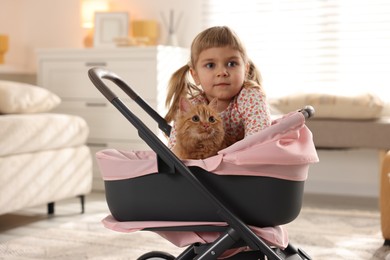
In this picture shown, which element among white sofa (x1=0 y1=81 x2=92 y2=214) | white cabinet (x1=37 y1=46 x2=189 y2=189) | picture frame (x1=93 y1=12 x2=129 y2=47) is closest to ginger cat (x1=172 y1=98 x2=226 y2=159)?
white sofa (x1=0 y1=81 x2=92 y2=214)

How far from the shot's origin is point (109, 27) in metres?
4.39

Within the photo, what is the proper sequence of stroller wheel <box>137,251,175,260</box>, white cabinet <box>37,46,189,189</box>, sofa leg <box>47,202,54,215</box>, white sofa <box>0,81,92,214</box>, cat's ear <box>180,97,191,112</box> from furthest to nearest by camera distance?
white cabinet <box>37,46,189,189</box> < sofa leg <box>47,202,54,215</box> < white sofa <box>0,81,92,214</box> < stroller wheel <box>137,251,175,260</box> < cat's ear <box>180,97,191,112</box>

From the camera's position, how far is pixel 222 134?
5.37 feet

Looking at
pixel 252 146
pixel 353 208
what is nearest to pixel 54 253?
pixel 252 146

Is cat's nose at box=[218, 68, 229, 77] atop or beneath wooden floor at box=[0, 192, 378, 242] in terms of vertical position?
atop

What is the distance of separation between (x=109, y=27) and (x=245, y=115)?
9.32 ft

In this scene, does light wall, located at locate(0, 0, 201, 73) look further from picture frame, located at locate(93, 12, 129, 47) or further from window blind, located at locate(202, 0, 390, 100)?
window blind, located at locate(202, 0, 390, 100)

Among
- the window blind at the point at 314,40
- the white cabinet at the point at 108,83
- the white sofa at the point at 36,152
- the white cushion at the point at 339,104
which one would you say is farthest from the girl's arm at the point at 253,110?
the window blind at the point at 314,40

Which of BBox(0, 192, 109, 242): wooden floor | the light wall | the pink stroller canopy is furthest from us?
the light wall

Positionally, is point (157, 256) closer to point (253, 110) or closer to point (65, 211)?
point (253, 110)

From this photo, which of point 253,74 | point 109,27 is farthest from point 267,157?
point 109,27

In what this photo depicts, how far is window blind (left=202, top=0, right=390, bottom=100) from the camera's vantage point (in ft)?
13.1

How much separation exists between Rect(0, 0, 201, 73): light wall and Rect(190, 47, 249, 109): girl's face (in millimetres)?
2691

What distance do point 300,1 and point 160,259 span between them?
2.68 metres
